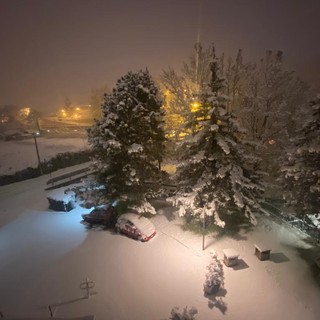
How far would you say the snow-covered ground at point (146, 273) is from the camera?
43.1 feet

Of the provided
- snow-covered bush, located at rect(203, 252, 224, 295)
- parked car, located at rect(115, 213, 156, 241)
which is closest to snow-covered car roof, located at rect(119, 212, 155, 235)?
parked car, located at rect(115, 213, 156, 241)

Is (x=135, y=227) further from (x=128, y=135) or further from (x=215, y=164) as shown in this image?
(x=215, y=164)

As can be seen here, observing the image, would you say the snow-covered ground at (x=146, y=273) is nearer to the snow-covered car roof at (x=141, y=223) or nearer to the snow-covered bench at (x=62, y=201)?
the snow-covered car roof at (x=141, y=223)

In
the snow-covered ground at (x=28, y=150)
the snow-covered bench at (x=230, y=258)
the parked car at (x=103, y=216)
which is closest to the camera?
the snow-covered bench at (x=230, y=258)

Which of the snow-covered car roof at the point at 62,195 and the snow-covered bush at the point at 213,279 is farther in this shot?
the snow-covered car roof at the point at 62,195

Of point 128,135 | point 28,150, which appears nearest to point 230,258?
point 128,135

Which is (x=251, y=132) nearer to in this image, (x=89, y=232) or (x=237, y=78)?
(x=237, y=78)

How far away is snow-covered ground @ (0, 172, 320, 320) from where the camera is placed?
43.1ft

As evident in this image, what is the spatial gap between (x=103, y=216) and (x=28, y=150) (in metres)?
24.9

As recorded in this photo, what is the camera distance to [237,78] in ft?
82.5

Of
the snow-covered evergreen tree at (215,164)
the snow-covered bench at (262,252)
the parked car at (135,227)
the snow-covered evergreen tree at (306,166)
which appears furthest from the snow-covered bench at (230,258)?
the parked car at (135,227)

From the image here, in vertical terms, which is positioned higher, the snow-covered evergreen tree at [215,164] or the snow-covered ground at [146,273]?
the snow-covered evergreen tree at [215,164]

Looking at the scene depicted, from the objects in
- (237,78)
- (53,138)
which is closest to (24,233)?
(237,78)

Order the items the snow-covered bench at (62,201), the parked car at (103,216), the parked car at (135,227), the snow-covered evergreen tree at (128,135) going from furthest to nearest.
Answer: the snow-covered bench at (62,201), the parked car at (103,216), the snow-covered evergreen tree at (128,135), the parked car at (135,227)
